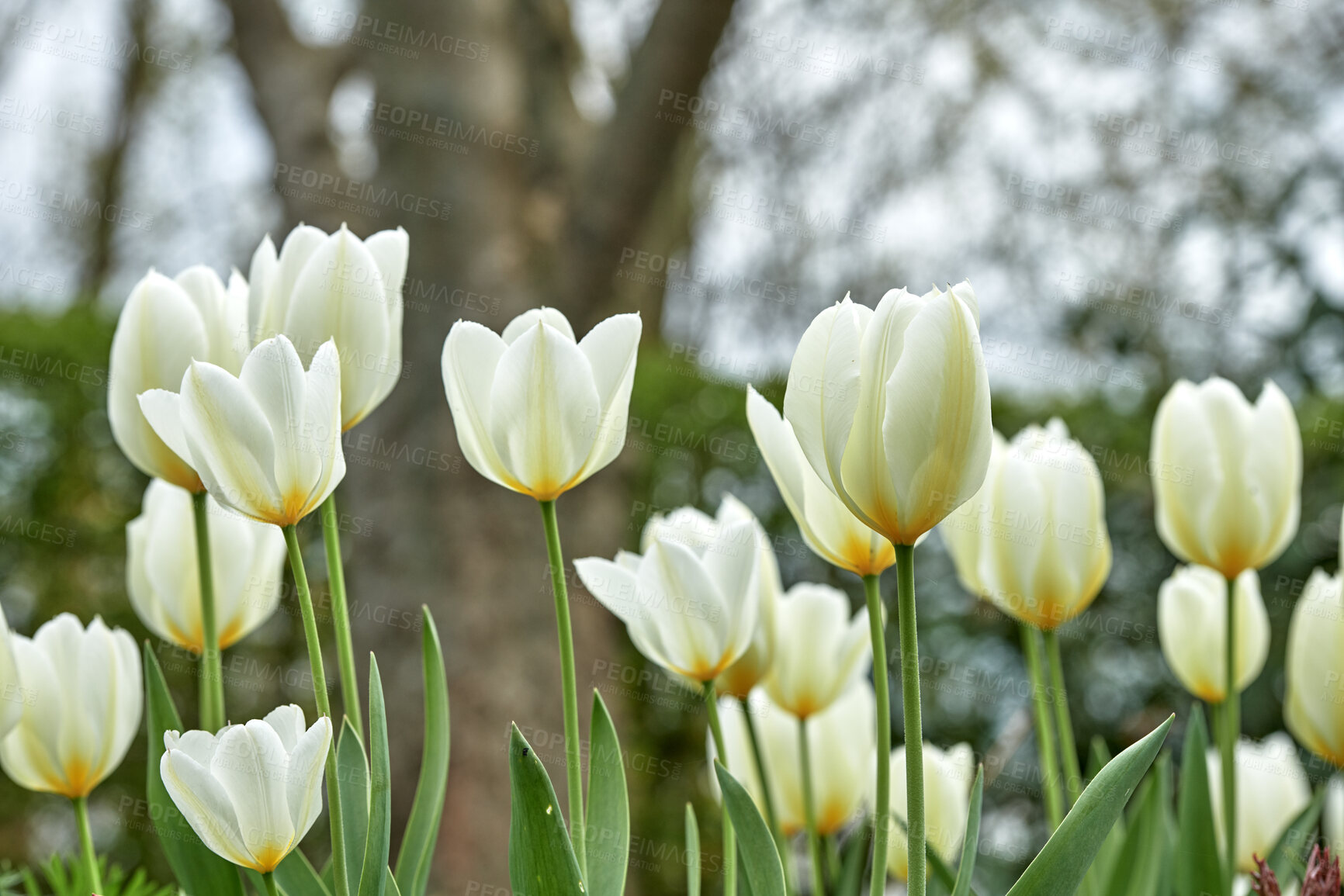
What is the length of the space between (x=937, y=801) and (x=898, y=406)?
1.91ft

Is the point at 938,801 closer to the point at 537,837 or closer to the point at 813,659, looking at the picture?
the point at 813,659

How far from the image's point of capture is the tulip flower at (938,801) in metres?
1.04

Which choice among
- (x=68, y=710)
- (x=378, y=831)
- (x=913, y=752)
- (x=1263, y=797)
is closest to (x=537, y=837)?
(x=378, y=831)

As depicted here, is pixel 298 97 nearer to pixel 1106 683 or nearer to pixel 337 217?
pixel 337 217

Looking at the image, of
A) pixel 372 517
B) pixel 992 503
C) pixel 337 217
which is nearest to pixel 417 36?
pixel 337 217

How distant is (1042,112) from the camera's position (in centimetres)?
687

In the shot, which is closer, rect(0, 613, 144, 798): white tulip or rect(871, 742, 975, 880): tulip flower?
rect(0, 613, 144, 798): white tulip

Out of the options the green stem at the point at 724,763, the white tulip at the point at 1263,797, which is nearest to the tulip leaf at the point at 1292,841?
the white tulip at the point at 1263,797

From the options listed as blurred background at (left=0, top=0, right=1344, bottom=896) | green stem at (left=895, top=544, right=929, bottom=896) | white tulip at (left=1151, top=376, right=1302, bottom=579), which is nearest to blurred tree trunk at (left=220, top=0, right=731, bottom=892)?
blurred background at (left=0, top=0, right=1344, bottom=896)

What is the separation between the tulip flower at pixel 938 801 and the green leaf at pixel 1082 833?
41cm

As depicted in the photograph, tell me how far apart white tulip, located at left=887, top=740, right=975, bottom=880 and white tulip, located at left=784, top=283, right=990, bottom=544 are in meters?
0.47

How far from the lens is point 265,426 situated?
0.64 meters

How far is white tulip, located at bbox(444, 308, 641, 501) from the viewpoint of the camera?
2.32 ft

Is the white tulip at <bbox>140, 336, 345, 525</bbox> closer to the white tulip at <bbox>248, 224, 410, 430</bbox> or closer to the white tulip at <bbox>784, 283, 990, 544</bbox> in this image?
the white tulip at <bbox>248, 224, 410, 430</bbox>
